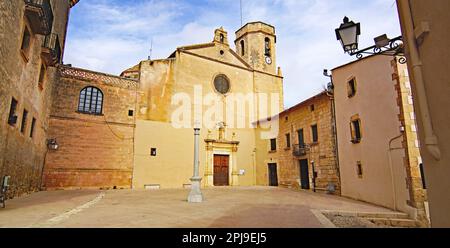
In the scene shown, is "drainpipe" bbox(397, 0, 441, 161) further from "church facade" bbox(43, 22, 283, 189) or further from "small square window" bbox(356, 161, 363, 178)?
"church facade" bbox(43, 22, 283, 189)

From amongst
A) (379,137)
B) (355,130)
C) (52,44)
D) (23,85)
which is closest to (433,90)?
(379,137)

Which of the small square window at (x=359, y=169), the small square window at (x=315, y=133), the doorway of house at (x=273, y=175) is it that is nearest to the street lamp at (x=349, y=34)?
the small square window at (x=359, y=169)

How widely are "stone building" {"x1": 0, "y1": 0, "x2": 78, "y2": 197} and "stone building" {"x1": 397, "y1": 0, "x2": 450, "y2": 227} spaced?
27.2ft

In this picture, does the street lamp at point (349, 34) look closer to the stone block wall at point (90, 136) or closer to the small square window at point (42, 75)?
the small square window at point (42, 75)

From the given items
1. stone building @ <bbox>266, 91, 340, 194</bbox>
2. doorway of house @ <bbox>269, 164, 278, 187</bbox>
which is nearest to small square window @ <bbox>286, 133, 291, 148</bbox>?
stone building @ <bbox>266, 91, 340, 194</bbox>

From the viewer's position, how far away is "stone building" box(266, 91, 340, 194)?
13.5 metres

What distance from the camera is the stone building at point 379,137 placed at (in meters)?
8.21

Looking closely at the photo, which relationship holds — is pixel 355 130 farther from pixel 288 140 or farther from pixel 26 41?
pixel 26 41

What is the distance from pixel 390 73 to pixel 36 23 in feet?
39.3

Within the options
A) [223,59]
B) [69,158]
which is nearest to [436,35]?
[69,158]

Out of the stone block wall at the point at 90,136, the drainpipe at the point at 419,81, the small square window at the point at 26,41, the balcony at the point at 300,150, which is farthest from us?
the balcony at the point at 300,150

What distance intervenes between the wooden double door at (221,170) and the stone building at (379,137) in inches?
365
